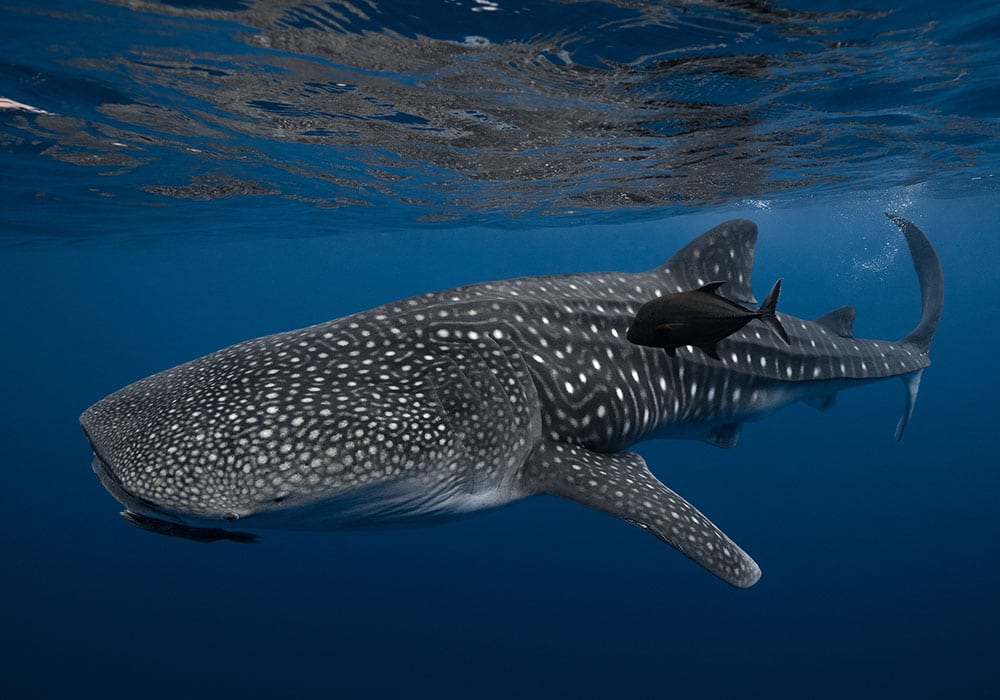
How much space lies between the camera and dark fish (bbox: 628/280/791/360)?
3.60m

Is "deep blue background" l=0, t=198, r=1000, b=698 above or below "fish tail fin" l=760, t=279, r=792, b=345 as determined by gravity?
below

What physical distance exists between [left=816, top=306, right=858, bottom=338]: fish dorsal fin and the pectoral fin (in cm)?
462

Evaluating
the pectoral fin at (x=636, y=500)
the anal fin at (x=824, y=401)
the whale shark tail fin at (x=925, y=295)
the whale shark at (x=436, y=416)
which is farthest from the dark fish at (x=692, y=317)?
the whale shark tail fin at (x=925, y=295)

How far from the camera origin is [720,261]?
621 cm

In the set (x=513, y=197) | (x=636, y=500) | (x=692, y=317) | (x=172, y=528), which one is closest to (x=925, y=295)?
(x=692, y=317)

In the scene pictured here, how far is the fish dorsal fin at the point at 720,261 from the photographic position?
6.12 m

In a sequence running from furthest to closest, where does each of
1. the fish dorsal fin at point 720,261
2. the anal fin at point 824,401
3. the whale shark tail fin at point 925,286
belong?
the whale shark tail fin at point 925,286, the anal fin at point 824,401, the fish dorsal fin at point 720,261

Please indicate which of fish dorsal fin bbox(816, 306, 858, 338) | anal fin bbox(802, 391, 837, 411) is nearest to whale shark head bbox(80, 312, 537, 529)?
anal fin bbox(802, 391, 837, 411)

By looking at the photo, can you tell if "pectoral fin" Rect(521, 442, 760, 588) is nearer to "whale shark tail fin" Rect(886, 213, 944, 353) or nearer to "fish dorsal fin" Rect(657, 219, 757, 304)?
"fish dorsal fin" Rect(657, 219, 757, 304)

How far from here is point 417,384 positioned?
377cm

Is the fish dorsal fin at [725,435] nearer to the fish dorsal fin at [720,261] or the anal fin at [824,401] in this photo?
the fish dorsal fin at [720,261]

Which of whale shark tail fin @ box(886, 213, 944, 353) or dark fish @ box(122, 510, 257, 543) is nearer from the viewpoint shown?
dark fish @ box(122, 510, 257, 543)

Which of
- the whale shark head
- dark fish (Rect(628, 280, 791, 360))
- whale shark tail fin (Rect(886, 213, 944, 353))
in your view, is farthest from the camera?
whale shark tail fin (Rect(886, 213, 944, 353))

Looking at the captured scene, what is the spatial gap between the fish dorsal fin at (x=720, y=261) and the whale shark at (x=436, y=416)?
0.04m
